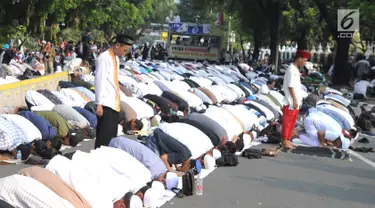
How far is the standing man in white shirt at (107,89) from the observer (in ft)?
26.1

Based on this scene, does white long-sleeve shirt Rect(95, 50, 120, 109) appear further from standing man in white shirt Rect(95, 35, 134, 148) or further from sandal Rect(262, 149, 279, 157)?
sandal Rect(262, 149, 279, 157)

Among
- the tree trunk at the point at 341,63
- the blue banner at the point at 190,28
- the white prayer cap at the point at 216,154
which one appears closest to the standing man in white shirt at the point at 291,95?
the white prayer cap at the point at 216,154

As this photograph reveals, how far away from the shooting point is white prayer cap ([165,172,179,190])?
25.9 ft

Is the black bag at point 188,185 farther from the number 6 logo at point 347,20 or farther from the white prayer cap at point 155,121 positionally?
the number 6 logo at point 347,20

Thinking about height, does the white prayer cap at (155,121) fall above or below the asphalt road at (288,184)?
above

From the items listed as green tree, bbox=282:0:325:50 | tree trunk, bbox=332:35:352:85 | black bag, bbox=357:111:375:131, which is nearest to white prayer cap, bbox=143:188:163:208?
black bag, bbox=357:111:375:131

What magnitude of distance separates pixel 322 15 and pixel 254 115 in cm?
1852

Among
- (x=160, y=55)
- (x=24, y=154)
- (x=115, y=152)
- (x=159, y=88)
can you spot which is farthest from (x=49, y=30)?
(x=115, y=152)

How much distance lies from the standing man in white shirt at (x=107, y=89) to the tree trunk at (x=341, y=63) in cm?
2266

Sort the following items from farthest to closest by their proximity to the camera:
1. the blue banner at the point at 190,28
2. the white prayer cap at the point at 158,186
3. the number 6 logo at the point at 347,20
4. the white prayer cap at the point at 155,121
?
the blue banner at the point at 190,28 < the number 6 logo at the point at 347,20 < the white prayer cap at the point at 155,121 < the white prayer cap at the point at 158,186

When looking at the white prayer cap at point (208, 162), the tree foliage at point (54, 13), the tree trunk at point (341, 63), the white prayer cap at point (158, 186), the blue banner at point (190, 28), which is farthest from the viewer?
the blue banner at point (190, 28)

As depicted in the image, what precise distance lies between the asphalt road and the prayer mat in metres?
0.26

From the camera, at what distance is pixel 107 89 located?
802 centimetres

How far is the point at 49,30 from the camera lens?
35.3m
